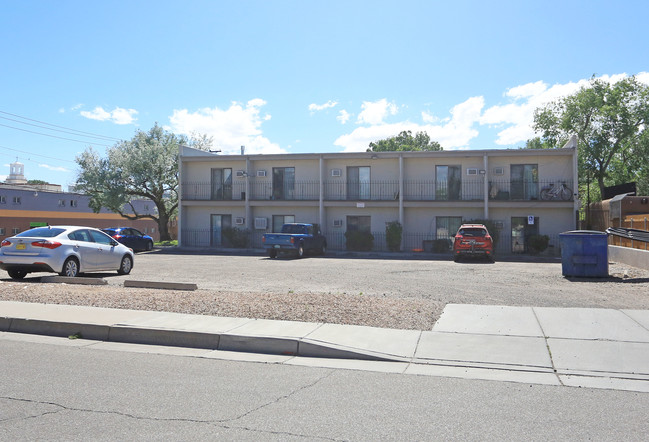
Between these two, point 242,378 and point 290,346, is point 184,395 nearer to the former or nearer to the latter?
point 242,378

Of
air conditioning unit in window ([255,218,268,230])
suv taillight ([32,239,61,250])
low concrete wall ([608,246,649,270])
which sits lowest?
low concrete wall ([608,246,649,270])

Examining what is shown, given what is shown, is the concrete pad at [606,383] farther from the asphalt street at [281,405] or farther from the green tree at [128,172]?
the green tree at [128,172]

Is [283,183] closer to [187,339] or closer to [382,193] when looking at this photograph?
[382,193]

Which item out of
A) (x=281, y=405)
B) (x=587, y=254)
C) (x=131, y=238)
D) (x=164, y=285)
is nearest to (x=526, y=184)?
(x=587, y=254)

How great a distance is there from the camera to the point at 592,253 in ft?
53.0

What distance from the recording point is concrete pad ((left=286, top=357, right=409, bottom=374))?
7.14 meters

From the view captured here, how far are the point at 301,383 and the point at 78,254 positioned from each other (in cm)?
1104

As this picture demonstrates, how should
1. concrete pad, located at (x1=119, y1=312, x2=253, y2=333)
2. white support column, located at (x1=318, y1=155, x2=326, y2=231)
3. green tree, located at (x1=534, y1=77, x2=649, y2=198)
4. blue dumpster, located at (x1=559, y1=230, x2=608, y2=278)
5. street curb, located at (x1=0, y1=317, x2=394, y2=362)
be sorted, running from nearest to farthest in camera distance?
street curb, located at (x1=0, y1=317, x2=394, y2=362), concrete pad, located at (x1=119, y1=312, x2=253, y2=333), blue dumpster, located at (x1=559, y1=230, x2=608, y2=278), white support column, located at (x1=318, y1=155, x2=326, y2=231), green tree, located at (x1=534, y1=77, x2=649, y2=198)

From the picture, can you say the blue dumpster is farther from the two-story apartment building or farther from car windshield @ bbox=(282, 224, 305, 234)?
car windshield @ bbox=(282, 224, 305, 234)

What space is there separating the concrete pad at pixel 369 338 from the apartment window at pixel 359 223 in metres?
25.2

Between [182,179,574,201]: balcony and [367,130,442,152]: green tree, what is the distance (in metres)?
43.5

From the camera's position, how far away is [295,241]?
90.3ft

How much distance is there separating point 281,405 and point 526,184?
29273 mm

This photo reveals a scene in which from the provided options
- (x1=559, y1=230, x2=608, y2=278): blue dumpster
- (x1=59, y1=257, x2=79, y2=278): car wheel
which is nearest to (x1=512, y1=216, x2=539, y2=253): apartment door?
(x1=559, y1=230, x2=608, y2=278): blue dumpster
